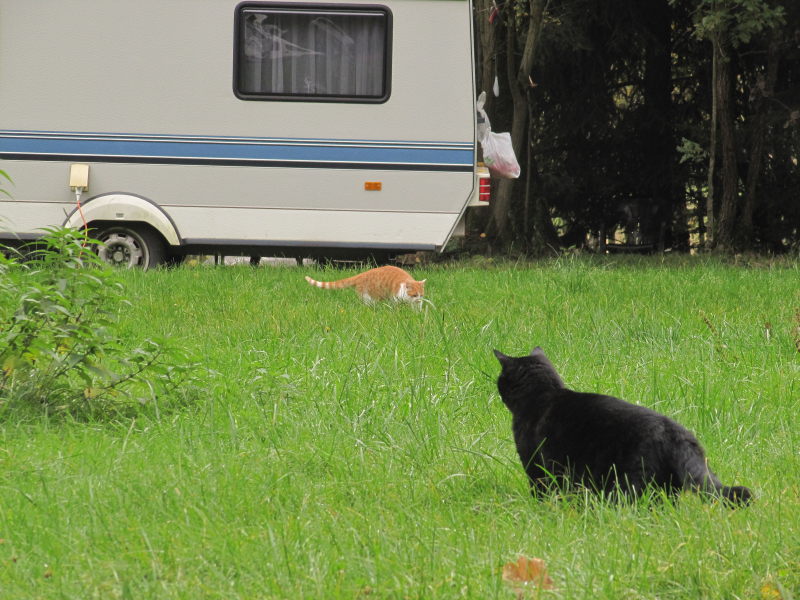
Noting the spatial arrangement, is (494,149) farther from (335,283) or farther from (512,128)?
(335,283)

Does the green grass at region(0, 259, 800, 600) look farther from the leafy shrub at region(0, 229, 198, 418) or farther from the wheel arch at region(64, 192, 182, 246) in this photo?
the wheel arch at region(64, 192, 182, 246)

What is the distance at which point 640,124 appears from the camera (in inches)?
→ 566

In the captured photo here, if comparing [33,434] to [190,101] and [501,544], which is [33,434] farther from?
[190,101]

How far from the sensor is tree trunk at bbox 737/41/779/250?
12.9 meters

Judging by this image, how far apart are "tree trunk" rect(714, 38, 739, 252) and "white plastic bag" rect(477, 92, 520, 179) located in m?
3.50

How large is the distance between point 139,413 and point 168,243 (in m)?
6.58

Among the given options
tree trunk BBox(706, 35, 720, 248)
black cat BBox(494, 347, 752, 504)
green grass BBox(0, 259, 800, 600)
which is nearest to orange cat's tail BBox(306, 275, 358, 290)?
green grass BBox(0, 259, 800, 600)

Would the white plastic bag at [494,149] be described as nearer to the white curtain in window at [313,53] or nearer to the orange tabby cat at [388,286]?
the white curtain in window at [313,53]

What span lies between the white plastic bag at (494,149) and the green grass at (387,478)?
478 cm

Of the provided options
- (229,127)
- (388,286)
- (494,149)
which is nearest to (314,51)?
(229,127)

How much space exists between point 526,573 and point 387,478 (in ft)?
2.75

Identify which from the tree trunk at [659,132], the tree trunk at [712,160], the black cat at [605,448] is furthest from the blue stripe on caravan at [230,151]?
the black cat at [605,448]

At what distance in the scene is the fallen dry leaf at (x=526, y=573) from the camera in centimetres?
226

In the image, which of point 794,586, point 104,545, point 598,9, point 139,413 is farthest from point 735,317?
point 598,9
